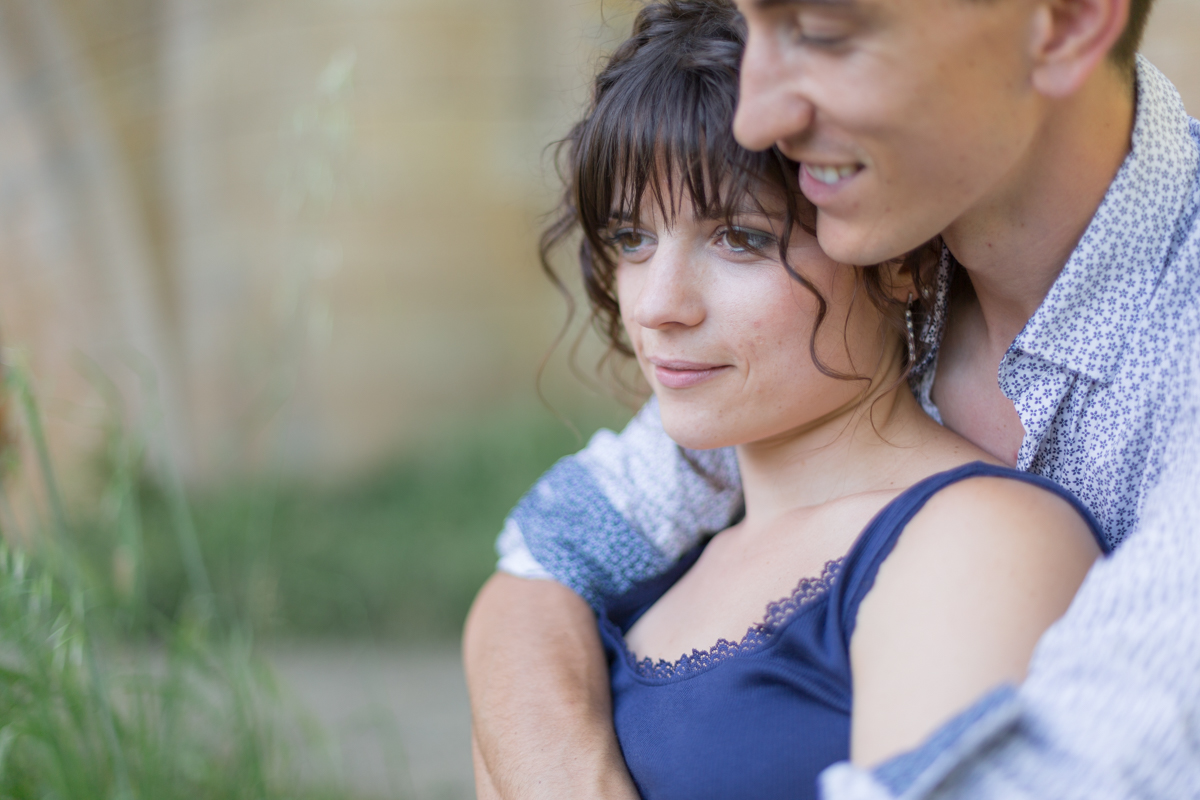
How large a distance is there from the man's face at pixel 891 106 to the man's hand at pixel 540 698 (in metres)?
0.78

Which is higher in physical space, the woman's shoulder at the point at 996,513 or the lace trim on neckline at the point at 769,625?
the woman's shoulder at the point at 996,513

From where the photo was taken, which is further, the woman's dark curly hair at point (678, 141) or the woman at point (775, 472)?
the woman's dark curly hair at point (678, 141)

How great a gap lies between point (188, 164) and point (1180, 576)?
524 centimetres

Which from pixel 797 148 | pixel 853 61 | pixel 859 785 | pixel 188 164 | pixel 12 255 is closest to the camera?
pixel 859 785

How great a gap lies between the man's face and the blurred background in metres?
3.37

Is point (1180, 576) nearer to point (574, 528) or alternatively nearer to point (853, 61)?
point (853, 61)

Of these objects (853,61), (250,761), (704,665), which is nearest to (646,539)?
(704,665)

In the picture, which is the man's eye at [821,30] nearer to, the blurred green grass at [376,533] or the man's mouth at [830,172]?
the man's mouth at [830,172]

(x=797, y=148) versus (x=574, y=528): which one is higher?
(x=797, y=148)

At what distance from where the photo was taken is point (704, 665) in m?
1.37

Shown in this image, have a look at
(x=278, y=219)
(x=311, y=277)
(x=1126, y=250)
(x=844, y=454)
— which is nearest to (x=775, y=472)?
(x=844, y=454)

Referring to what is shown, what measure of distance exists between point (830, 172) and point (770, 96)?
0.11 meters

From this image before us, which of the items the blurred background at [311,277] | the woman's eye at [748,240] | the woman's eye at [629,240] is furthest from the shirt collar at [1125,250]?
the blurred background at [311,277]

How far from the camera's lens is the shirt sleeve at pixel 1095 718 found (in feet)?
2.98
